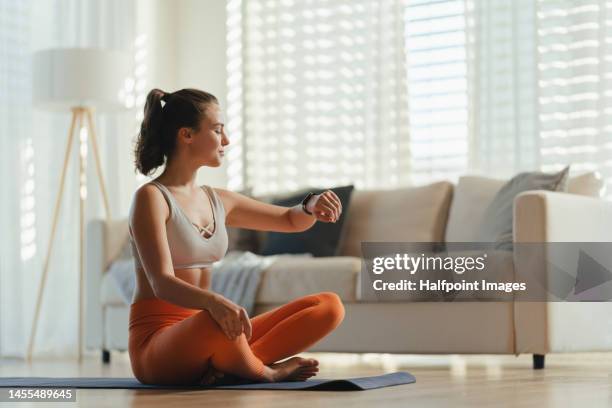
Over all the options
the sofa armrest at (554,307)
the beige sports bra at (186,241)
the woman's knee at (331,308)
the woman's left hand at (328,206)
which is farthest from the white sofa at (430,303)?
the beige sports bra at (186,241)

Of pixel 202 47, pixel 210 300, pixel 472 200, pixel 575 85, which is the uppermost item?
A: pixel 202 47

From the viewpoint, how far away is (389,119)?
569 cm

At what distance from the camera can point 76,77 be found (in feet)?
16.8

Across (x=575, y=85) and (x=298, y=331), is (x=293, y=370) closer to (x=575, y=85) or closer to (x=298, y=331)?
(x=298, y=331)

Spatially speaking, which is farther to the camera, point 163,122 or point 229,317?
point 163,122

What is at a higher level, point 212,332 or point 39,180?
point 39,180

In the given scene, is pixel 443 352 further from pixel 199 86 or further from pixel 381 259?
pixel 199 86

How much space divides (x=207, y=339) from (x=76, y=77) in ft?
10.2

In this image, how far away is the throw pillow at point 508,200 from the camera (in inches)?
160

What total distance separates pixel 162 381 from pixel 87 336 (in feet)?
7.85

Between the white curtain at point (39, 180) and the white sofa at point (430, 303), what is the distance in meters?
0.75

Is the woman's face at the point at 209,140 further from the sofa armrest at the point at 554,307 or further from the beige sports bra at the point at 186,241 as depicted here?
the sofa armrest at the point at 554,307

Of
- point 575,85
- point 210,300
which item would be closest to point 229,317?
point 210,300

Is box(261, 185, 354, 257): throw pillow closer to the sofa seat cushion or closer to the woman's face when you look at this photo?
the sofa seat cushion
